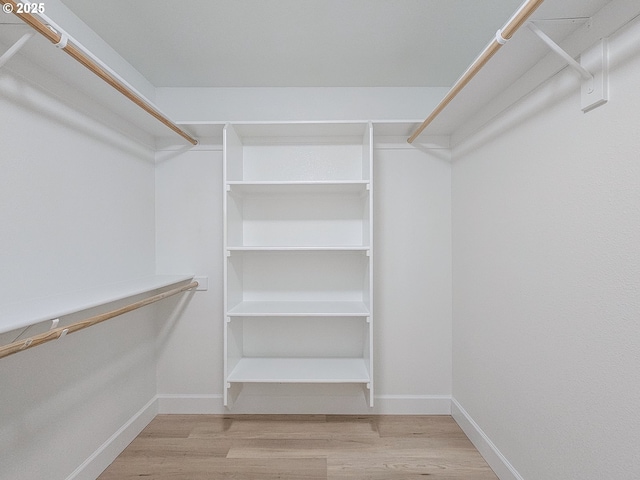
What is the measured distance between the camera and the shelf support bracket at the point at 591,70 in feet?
3.62

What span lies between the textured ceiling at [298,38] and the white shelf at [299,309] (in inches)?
59.0

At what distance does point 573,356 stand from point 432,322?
1.24 metres

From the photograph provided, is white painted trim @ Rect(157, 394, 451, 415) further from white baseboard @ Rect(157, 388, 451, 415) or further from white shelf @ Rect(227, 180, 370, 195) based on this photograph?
white shelf @ Rect(227, 180, 370, 195)

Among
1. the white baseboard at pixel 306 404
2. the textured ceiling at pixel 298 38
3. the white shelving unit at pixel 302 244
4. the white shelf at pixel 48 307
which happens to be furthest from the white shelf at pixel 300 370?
the textured ceiling at pixel 298 38

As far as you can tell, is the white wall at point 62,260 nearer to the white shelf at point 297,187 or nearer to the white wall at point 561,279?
the white shelf at point 297,187

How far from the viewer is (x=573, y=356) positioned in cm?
123

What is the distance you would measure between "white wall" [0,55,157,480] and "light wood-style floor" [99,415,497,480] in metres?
0.29

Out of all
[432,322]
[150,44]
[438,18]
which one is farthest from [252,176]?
[432,322]

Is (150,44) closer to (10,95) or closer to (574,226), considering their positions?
(10,95)

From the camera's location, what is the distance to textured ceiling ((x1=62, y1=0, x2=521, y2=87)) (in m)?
1.64

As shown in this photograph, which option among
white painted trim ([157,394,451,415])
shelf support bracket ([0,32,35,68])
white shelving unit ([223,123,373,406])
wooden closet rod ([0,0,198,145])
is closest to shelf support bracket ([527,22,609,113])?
white shelving unit ([223,123,373,406])

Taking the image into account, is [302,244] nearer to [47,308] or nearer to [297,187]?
[297,187]

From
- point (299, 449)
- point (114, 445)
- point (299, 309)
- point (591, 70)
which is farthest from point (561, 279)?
point (114, 445)

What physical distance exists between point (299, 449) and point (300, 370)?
0.43 meters
